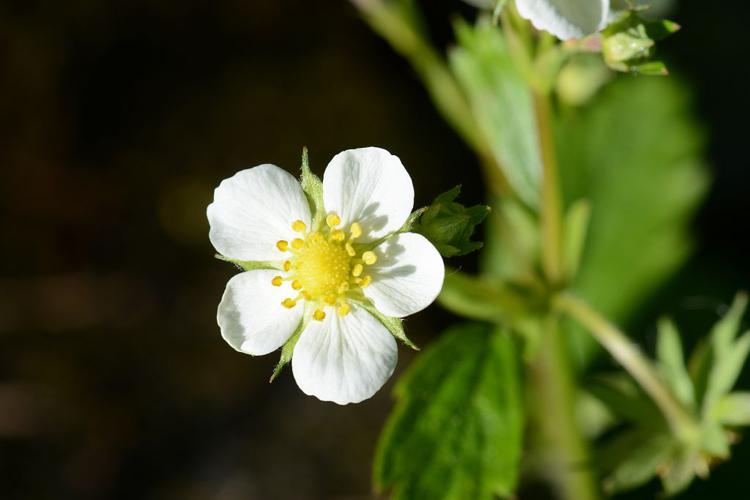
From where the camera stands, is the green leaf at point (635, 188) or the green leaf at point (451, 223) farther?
the green leaf at point (635, 188)

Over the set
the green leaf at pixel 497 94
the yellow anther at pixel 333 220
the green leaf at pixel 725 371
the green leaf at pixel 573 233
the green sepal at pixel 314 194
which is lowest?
the green leaf at pixel 725 371

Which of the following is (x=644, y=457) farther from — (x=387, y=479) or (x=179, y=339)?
(x=179, y=339)

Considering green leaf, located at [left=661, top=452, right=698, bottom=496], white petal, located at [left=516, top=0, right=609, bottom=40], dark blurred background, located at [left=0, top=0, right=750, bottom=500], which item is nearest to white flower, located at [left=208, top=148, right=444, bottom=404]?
white petal, located at [left=516, top=0, right=609, bottom=40]

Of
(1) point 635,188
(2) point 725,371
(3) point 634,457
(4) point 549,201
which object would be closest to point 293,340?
(4) point 549,201

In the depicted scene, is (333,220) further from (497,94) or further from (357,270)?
(497,94)

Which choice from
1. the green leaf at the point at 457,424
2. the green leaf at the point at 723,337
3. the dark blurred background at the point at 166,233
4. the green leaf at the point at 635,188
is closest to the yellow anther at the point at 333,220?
the green leaf at the point at 457,424

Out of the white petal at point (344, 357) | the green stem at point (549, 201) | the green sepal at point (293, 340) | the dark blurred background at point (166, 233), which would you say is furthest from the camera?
the dark blurred background at point (166, 233)

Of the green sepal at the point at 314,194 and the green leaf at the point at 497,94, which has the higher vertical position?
the green sepal at the point at 314,194

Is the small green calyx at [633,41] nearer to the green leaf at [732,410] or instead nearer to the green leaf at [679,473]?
the green leaf at [732,410]
